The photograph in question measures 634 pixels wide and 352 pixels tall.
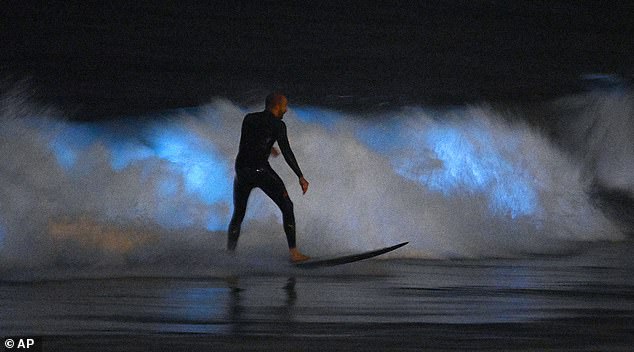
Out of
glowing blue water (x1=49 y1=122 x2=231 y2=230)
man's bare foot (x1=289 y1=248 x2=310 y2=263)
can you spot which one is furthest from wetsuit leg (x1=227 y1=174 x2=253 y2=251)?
glowing blue water (x1=49 y1=122 x2=231 y2=230)

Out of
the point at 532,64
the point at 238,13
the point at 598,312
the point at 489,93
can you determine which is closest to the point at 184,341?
the point at 598,312

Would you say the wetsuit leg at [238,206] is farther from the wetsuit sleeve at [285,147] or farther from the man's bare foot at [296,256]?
the man's bare foot at [296,256]

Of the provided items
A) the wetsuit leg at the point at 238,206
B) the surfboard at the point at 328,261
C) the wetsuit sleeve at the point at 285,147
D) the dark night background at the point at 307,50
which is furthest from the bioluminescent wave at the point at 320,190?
the dark night background at the point at 307,50

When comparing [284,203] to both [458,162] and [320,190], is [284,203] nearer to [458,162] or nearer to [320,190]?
[320,190]

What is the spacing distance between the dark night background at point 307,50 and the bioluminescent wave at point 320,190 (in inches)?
599

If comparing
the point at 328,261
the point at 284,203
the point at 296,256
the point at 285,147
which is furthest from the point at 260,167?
the point at 328,261

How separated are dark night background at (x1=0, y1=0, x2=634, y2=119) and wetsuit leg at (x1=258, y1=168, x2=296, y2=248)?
24.1m

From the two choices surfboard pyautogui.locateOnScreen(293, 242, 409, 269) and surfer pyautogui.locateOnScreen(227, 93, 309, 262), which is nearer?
surfboard pyautogui.locateOnScreen(293, 242, 409, 269)

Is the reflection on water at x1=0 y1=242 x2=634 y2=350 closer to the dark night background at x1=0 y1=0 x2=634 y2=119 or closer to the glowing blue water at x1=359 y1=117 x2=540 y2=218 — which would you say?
the glowing blue water at x1=359 y1=117 x2=540 y2=218

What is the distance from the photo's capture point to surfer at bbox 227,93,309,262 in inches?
547

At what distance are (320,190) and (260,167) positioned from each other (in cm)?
438

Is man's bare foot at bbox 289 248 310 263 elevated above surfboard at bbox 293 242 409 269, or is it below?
above

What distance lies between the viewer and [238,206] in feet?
46.3

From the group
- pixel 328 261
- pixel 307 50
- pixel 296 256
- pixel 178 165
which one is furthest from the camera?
pixel 307 50
